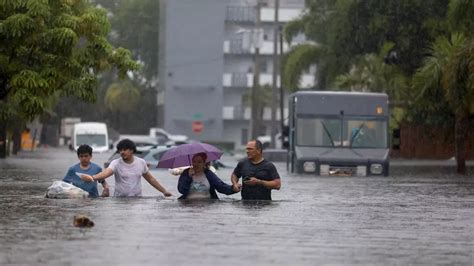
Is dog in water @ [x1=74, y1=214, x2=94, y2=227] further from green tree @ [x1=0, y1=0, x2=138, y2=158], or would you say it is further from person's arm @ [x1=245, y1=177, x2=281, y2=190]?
green tree @ [x1=0, y1=0, x2=138, y2=158]

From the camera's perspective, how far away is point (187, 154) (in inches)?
835

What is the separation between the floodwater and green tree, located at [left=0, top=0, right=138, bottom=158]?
6483mm

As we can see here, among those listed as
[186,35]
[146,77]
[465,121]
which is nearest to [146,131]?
[146,77]

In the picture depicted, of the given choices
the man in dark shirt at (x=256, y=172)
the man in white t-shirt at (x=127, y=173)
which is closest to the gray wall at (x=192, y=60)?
the man in white t-shirt at (x=127, y=173)

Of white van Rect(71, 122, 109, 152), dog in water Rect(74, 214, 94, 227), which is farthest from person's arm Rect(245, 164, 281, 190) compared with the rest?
white van Rect(71, 122, 109, 152)

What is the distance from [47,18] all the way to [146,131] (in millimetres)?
97569

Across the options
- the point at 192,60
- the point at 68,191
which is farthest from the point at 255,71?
the point at 68,191

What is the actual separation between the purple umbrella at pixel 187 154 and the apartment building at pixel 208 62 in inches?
3312

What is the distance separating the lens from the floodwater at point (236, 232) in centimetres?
1321

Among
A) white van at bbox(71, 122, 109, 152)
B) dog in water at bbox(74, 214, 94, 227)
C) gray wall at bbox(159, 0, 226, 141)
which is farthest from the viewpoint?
gray wall at bbox(159, 0, 226, 141)

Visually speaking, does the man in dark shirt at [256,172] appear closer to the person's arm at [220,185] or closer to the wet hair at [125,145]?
the person's arm at [220,185]

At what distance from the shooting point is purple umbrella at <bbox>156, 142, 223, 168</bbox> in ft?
68.2

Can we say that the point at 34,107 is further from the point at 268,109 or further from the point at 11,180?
the point at 268,109

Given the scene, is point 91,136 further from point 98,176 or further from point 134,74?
point 98,176
